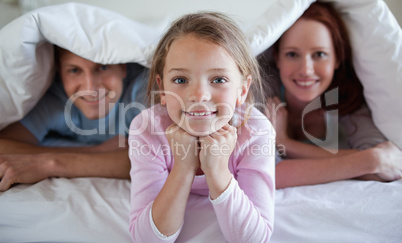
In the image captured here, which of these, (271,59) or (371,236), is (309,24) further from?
(371,236)

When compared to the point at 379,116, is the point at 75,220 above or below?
below

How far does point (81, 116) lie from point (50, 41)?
29 centimetres

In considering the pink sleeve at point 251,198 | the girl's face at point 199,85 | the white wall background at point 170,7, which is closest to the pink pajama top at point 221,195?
the pink sleeve at point 251,198

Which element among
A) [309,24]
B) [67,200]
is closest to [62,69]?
[67,200]

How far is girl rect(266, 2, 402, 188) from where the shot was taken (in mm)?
785

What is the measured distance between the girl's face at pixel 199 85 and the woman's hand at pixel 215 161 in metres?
0.02

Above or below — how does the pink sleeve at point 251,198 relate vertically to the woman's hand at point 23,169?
above

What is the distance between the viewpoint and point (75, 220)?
64 centimetres

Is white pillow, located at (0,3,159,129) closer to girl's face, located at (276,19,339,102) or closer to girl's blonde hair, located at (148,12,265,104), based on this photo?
girl's blonde hair, located at (148,12,265,104)

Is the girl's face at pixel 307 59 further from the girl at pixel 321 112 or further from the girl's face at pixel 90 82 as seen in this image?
the girl's face at pixel 90 82

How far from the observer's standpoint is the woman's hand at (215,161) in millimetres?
557

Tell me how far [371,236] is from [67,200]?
649 mm

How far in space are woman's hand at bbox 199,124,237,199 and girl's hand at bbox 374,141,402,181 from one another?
45 cm

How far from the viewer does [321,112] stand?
1.04 m
